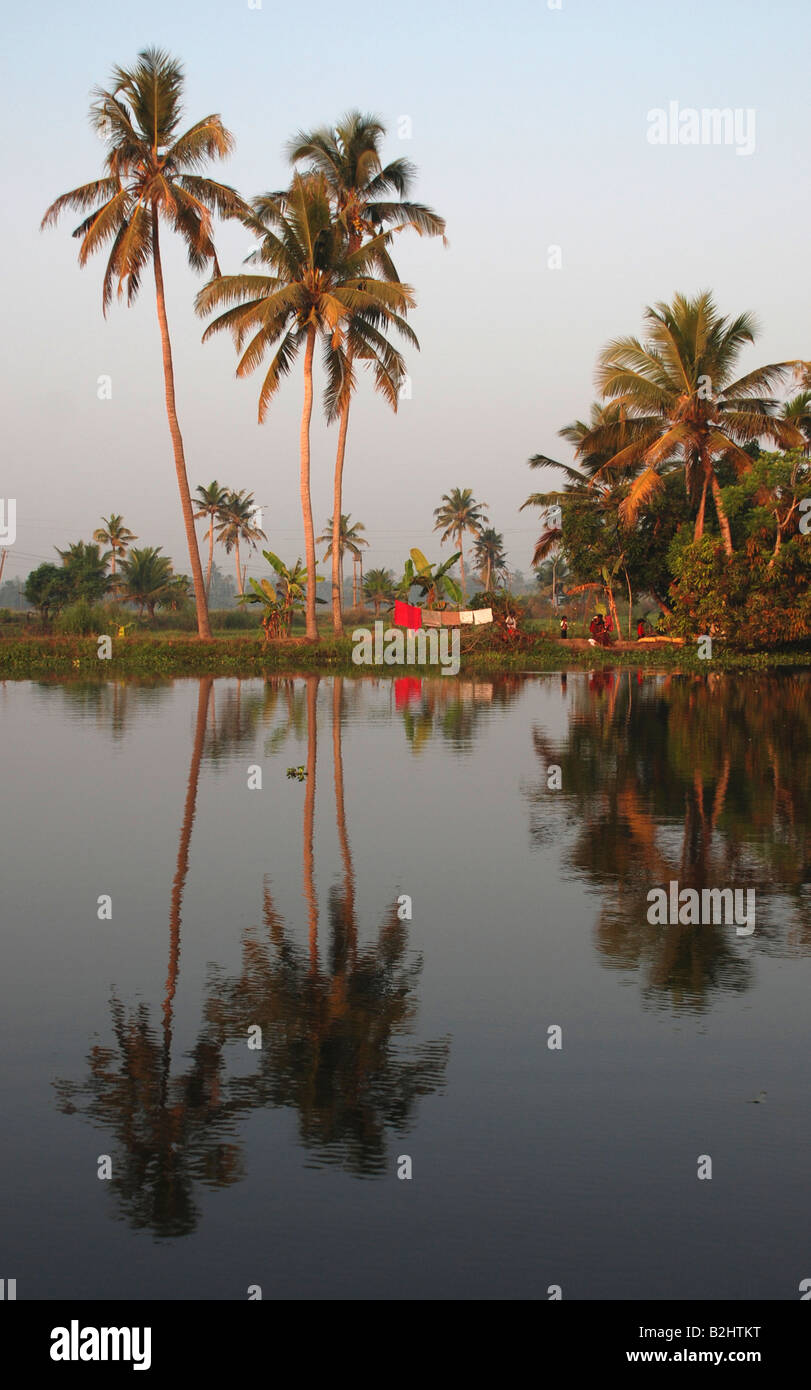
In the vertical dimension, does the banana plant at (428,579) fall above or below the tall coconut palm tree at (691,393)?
below

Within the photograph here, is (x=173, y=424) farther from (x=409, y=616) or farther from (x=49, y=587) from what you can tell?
(x=49, y=587)

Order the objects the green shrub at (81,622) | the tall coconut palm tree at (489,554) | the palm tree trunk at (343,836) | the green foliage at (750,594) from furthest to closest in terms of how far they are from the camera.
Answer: the tall coconut palm tree at (489,554) → the green shrub at (81,622) → the green foliage at (750,594) → the palm tree trunk at (343,836)

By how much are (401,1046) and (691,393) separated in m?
38.3

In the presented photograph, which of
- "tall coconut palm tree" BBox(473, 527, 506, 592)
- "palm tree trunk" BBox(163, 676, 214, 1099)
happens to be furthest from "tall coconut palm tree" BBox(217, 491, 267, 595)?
"palm tree trunk" BBox(163, 676, 214, 1099)

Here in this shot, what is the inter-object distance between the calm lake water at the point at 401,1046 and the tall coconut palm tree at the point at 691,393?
3007 cm

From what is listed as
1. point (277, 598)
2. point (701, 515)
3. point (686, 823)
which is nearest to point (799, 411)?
point (701, 515)

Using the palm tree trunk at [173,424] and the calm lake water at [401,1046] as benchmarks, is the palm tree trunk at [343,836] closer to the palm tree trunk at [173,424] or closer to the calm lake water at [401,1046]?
the calm lake water at [401,1046]

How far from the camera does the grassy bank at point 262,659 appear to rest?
125ft

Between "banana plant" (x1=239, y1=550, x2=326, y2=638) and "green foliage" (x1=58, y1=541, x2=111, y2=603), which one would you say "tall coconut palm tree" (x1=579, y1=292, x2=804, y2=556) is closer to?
"banana plant" (x1=239, y1=550, x2=326, y2=638)

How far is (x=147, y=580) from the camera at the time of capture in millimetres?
80062

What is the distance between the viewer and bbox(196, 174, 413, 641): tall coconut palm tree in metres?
39.8

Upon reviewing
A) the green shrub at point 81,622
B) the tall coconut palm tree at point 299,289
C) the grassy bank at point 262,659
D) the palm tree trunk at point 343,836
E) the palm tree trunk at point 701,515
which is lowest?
the palm tree trunk at point 343,836

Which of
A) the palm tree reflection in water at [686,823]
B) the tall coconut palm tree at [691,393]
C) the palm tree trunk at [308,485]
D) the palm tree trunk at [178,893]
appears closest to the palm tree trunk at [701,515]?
the tall coconut palm tree at [691,393]
